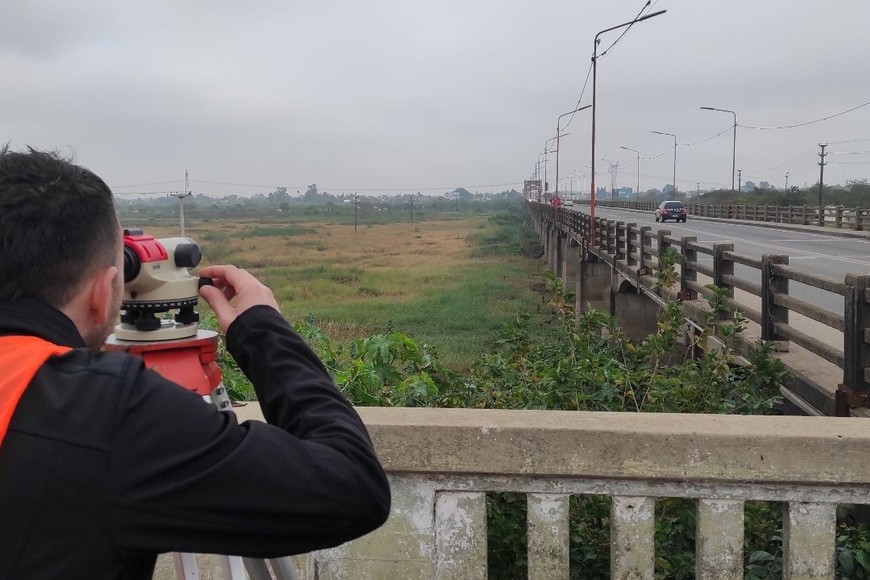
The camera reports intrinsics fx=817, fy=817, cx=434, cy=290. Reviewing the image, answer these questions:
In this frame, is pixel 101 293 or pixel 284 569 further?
pixel 284 569

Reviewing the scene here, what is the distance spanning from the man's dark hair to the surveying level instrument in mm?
182

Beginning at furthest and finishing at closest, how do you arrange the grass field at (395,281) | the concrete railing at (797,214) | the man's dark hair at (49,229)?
the concrete railing at (797,214), the grass field at (395,281), the man's dark hair at (49,229)

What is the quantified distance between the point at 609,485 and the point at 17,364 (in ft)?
4.99

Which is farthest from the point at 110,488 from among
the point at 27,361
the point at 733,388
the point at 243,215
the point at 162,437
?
the point at 243,215

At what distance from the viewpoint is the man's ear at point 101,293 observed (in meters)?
1.19

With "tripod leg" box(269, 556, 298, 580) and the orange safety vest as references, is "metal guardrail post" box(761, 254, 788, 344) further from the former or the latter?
the orange safety vest

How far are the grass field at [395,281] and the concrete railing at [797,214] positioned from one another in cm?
1172

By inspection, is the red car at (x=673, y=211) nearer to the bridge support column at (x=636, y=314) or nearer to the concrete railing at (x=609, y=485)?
the bridge support column at (x=636, y=314)

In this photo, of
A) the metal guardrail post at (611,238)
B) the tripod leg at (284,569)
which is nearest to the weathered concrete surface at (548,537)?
the tripod leg at (284,569)

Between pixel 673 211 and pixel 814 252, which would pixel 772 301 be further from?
pixel 673 211

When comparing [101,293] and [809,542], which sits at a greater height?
[101,293]

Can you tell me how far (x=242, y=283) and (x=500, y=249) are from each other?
2209 inches

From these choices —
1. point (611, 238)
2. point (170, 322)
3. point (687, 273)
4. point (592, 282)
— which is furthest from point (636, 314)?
point (170, 322)

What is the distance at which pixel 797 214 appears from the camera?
37594mm
